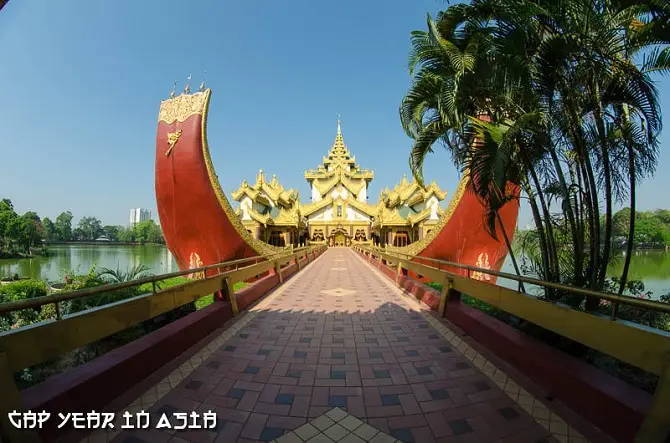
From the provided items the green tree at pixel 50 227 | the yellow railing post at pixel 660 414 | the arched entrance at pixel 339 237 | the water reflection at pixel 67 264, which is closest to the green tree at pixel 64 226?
the green tree at pixel 50 227

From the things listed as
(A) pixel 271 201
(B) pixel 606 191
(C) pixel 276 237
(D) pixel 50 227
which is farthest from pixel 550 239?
(D) pixel 50 227

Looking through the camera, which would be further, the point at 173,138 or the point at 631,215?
the point at 173,138

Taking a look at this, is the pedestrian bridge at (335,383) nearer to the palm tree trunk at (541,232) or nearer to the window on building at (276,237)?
the palm tree trunk at (541,232)

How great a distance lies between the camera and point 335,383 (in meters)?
3.32

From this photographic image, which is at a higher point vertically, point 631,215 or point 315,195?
point 315,195

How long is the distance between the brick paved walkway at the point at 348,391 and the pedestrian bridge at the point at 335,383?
0.01 m

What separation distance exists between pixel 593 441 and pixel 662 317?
4.20m

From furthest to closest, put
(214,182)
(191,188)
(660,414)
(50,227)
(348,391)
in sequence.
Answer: (50,227) < (214,182) < (191,188) < (348,391) < (660,414)

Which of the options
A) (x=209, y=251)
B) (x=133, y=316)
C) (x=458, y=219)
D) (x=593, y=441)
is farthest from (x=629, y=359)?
(x=209, y=251)

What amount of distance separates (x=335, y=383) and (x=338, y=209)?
3545 centimetres

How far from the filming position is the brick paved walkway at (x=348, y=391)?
249 centimetres

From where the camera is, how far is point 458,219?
11.8 metres

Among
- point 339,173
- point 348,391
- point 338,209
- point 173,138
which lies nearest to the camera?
point 348,391

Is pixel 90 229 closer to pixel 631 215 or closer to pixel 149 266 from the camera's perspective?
pixel 149 266
